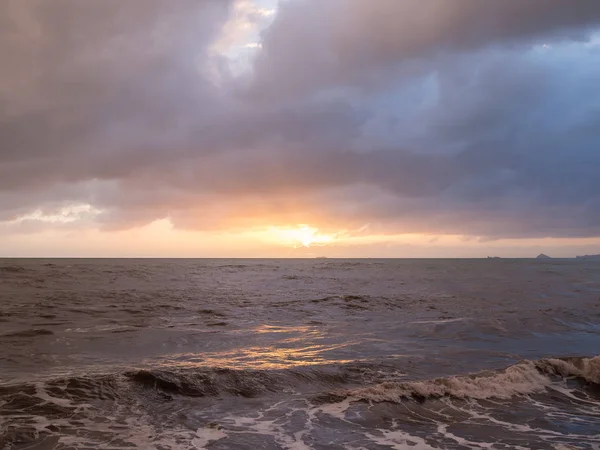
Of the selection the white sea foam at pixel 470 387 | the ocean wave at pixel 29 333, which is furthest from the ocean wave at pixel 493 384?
the ocean wave at pixel 29 333

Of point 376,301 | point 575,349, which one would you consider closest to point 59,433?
point 575,349

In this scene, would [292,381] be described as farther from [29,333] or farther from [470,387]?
[29,333]

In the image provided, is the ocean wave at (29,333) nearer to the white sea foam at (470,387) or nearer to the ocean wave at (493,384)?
the ocean wave at (493,384)

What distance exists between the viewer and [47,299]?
1054 inches

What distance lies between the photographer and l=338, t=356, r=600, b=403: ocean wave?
33.8 ft

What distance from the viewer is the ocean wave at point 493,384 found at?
33.8 ft

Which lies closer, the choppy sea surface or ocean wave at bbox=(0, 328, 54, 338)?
the choppy sea surface

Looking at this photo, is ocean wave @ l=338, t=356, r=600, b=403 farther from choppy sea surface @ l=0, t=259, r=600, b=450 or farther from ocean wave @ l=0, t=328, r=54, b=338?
ocean wave @ l=0, t=328, r=54, b=338

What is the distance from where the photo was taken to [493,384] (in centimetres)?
1138

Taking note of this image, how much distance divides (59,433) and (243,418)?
3.25 meters

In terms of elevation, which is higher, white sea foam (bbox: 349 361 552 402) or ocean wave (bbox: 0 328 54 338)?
ocean wave (bbox: 0 328 54 338)

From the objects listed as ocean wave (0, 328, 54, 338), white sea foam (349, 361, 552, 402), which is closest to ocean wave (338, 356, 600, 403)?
white sea foam (349, 361, 552, 402)

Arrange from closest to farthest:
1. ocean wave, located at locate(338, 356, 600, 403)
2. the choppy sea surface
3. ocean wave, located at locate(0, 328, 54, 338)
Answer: the choppy sea surface, ocean wave, located at locate(338, 356, 600, 403), ocean wave, located at locate(0, 328, 54, 338)

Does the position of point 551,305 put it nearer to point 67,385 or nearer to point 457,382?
point 457,382
